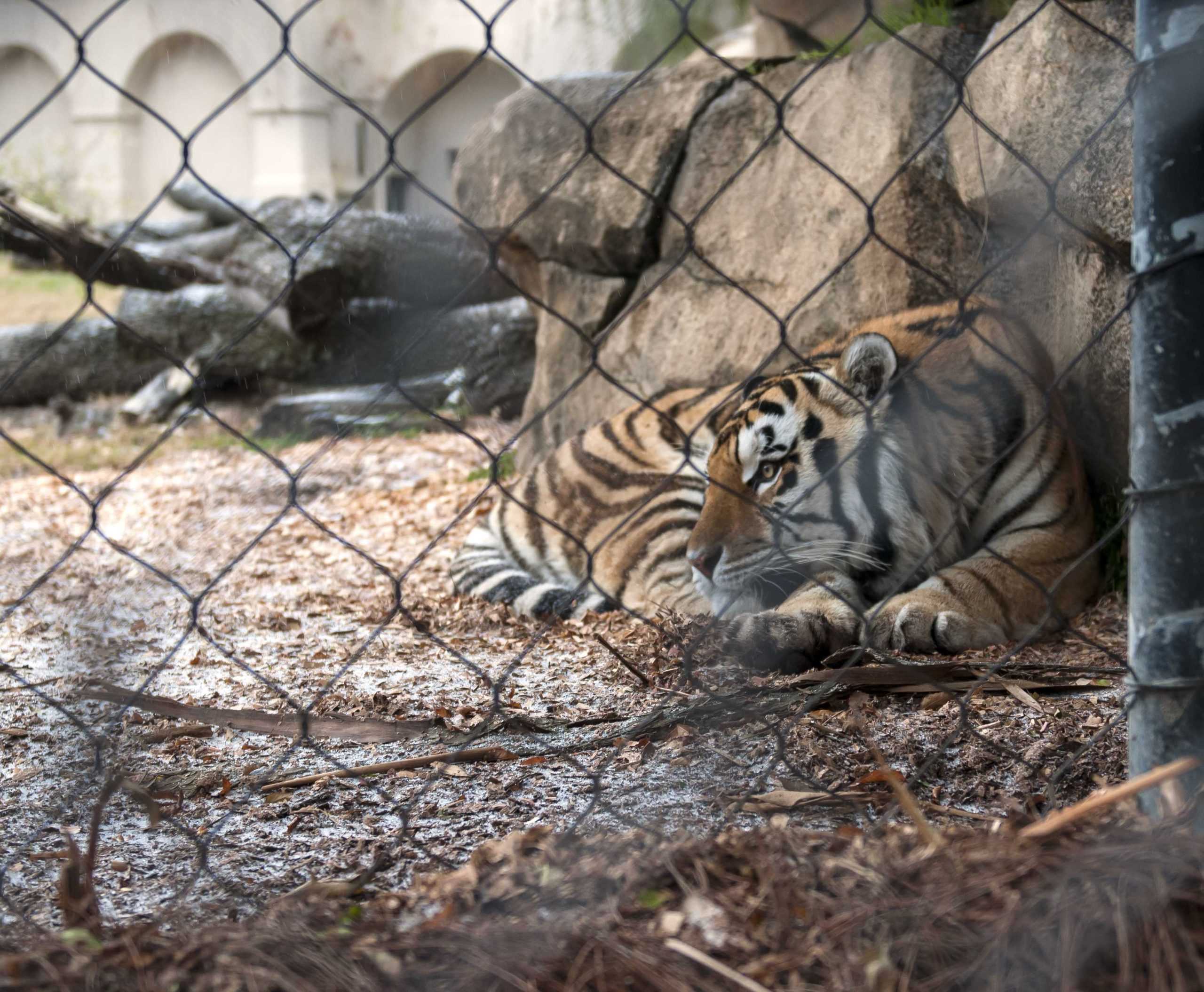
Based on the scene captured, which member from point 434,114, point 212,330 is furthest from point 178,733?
point 434,114

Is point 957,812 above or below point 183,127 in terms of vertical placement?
below

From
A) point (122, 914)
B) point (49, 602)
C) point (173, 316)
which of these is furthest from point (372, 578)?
point (173, 316)

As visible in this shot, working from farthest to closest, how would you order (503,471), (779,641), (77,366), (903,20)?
1. (77,366)
2. (503,471)
3. (903,20)
4. (779,641)

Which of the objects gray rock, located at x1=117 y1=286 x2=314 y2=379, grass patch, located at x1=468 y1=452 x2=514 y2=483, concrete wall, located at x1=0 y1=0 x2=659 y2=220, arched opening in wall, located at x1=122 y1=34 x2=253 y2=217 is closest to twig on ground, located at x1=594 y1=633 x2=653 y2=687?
grass patch, located at x1=468 y1=452 x2=514 y2=483

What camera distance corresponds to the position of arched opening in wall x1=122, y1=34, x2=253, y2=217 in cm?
1141

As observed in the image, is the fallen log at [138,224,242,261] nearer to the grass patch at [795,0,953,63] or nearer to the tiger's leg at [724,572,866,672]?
the grass patch at [795,0,953,63]

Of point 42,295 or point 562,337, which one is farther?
point 42,295

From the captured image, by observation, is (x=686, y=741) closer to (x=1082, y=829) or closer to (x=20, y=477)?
(x=1082, y=829)

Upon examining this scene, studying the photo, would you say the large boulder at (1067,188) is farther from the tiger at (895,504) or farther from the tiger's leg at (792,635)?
the tiger's leg at (792,635)

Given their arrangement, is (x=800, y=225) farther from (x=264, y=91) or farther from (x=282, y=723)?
(x=264, y=91)

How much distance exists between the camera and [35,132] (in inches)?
509

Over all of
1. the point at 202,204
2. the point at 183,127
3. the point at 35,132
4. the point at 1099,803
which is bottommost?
the point at 1099,803

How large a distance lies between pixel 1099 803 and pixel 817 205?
2.69m

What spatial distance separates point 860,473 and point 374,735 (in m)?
1.39
